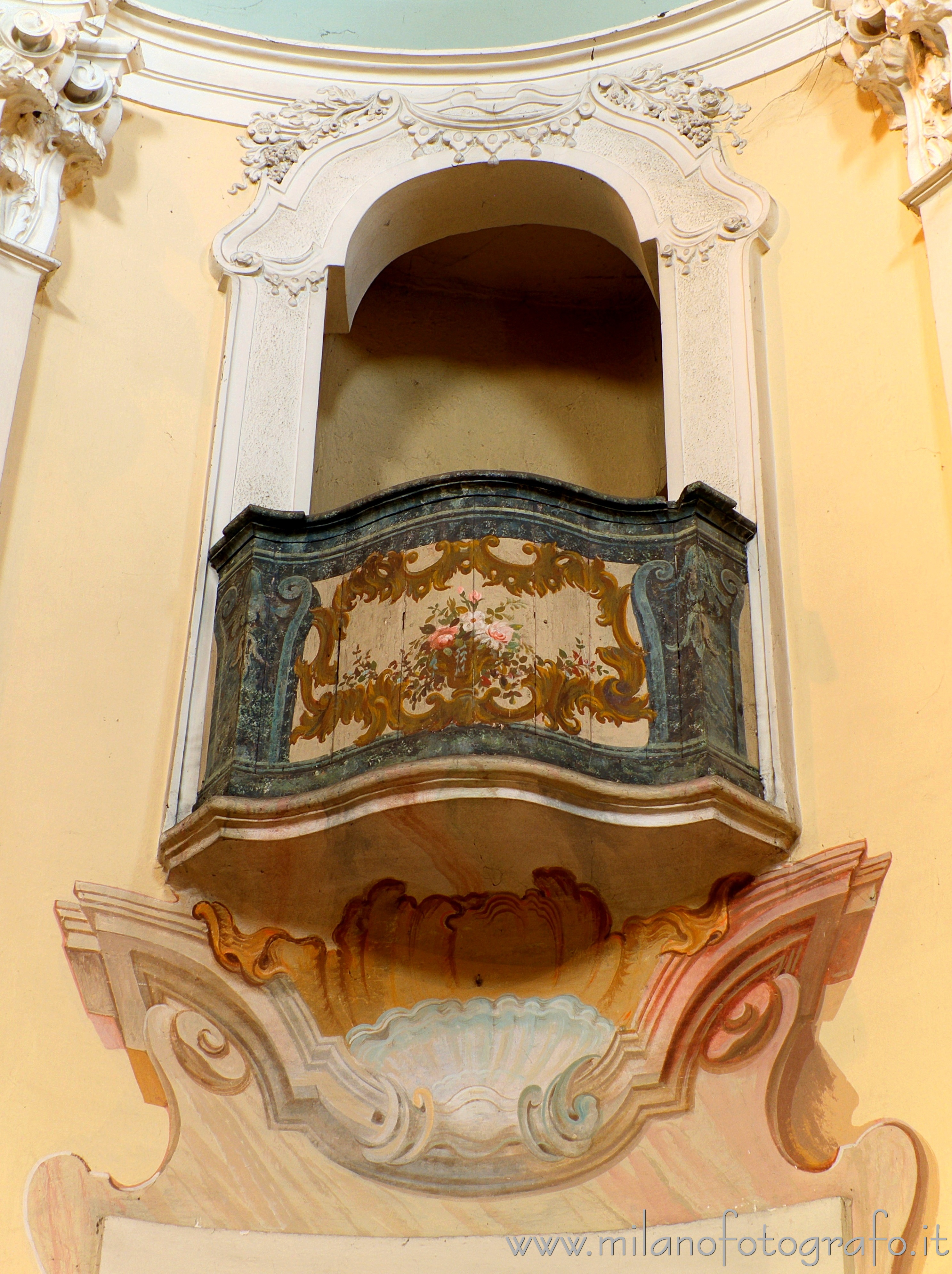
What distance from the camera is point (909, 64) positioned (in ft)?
21.3

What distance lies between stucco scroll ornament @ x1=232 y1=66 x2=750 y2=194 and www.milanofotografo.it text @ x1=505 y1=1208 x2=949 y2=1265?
14.9 ft

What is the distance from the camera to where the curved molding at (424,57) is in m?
7.32

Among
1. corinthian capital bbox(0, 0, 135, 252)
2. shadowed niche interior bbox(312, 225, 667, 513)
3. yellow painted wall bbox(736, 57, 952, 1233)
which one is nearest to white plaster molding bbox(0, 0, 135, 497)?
corinthian capital bbox(0, 0, 135, 252)

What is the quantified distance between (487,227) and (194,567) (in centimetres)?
249

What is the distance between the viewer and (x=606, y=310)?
856 cm

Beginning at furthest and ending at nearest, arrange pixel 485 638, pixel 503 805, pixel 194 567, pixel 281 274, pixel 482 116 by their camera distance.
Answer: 1. pixel 482 116
2. pixel 281 274
3. pixel 194 567
4. pixel 485 638
5. pixel 503 805

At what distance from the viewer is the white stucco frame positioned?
6066mm

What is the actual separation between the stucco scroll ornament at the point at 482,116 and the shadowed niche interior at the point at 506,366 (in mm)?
617

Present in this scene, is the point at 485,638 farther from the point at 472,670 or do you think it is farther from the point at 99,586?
the point at 99,586

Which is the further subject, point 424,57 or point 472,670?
point 424,57

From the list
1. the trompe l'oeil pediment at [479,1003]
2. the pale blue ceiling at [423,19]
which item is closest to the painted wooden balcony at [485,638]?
the trompe l'oeil pediment at [479,1003]

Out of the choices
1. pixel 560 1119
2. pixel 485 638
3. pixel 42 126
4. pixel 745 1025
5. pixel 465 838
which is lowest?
pixel 560 1119

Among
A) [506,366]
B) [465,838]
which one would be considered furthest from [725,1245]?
[506,366]

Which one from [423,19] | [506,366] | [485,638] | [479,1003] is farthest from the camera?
[506,366]
